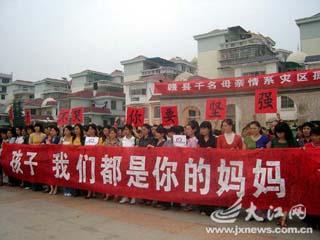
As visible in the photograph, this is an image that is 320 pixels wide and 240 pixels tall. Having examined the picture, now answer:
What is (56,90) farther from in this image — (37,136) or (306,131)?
(306,131)

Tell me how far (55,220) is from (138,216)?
51.1 inches

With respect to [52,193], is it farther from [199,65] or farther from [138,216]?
[199,65]

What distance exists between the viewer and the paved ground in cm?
456

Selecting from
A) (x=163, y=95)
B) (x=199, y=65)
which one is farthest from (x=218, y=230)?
(x=199, y=65)

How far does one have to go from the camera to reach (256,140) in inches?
226

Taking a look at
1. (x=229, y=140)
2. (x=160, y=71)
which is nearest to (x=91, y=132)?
(x=229, y=140)

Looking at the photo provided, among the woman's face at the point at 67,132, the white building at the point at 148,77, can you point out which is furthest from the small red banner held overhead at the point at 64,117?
the white building at the point at 148,77

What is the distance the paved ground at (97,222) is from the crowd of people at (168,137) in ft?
1.40

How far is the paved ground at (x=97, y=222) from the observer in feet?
15.0

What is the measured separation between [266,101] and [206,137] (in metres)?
5.70

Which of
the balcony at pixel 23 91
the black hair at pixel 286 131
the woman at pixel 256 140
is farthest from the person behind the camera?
the balcony at pixel 23 91

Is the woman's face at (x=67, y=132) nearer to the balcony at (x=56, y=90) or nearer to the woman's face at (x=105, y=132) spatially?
the woman's face at (x=105, y=132)

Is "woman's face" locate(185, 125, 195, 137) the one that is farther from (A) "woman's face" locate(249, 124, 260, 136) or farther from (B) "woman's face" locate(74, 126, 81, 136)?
(B) "woman's face" locate(74, 126, 81, 136)

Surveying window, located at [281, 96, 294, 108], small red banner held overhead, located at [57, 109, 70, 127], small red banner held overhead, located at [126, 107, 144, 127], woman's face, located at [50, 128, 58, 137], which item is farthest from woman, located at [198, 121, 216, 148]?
window, located at [281, 96, 294, 108]
